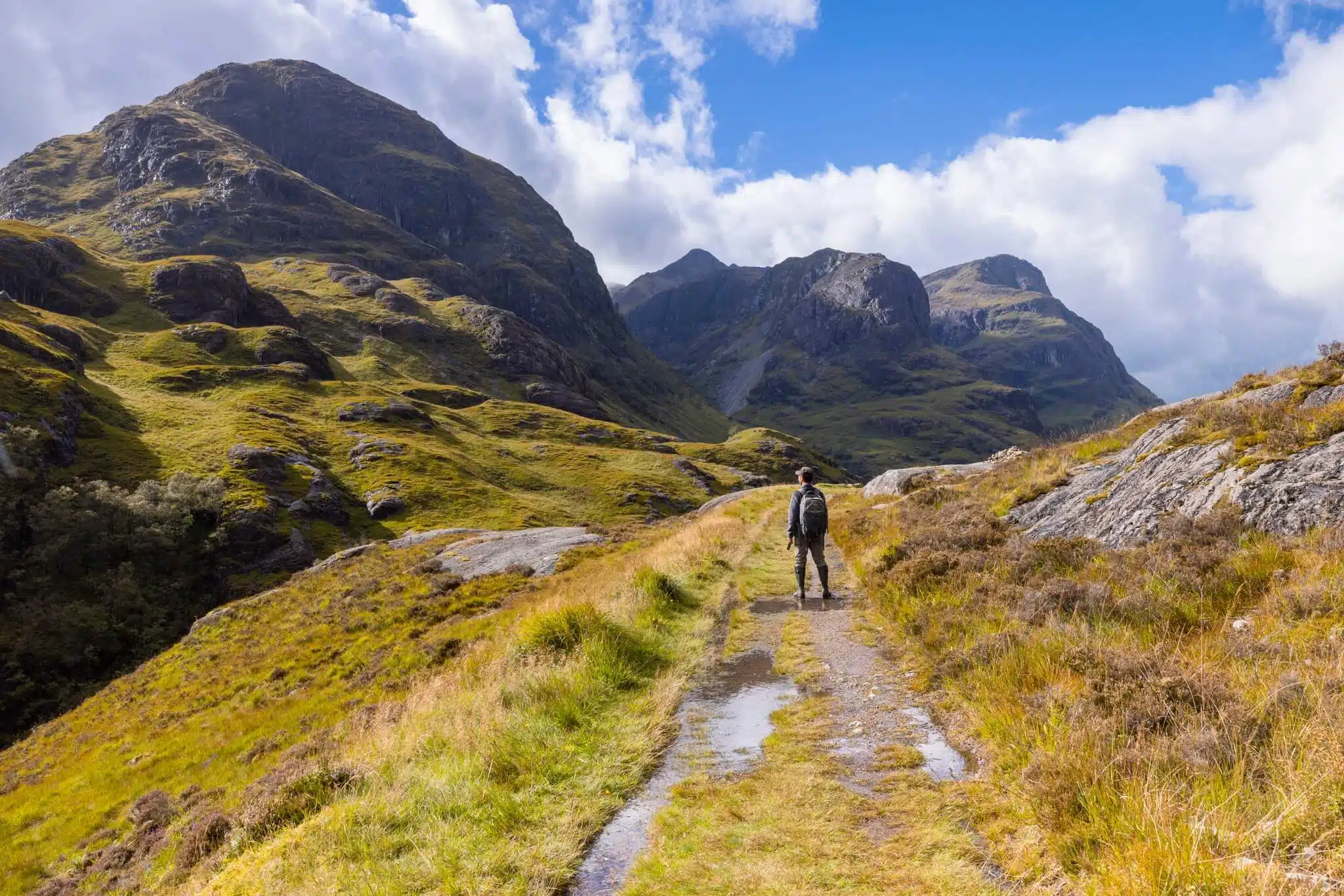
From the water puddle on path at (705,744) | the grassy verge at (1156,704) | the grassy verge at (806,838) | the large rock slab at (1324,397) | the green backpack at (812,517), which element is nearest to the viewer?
the grassy verge at (1156,704)

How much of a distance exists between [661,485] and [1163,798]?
10089 cm

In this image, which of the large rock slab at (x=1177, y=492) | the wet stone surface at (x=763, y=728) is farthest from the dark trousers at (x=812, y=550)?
the large rock slab at (x=1177, y=492)

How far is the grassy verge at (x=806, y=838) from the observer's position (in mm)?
5266

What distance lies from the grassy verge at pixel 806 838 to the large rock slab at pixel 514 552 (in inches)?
922

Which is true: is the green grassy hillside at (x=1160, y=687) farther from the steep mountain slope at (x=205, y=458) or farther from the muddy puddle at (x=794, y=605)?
the steep mountain slope at (x=205, y=458)

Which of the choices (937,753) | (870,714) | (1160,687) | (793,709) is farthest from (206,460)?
(1160,687)

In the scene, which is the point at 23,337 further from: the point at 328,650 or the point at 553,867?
the point at 553,867

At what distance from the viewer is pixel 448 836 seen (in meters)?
6.43

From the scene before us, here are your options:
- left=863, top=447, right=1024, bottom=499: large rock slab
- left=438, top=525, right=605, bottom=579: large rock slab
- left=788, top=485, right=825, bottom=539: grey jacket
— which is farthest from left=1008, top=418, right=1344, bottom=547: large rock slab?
left=438, top=525, right=605, bottom=579: large rock slab

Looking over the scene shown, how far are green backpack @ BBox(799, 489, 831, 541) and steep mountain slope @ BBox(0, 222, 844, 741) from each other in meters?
44.2

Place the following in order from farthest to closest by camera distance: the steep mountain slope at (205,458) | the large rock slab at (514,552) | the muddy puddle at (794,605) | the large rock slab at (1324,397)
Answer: the steep mountain slope at (205,458)
the large rock slab at (514,552)
the muddy puddle at (794,605)
the large rock slab at (1324,397)

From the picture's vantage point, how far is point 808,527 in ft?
55.6

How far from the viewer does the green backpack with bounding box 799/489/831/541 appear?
55.6 ft

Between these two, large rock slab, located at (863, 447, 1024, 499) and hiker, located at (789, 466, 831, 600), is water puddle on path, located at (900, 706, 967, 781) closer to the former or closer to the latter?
hiker, located at (789, 466, 831, 600)
